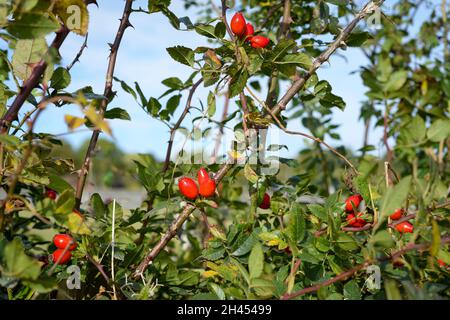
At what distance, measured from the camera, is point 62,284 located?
1.05m

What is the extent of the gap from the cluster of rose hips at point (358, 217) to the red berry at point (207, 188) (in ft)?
0.96

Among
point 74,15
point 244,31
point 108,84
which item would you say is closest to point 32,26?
point 74,15

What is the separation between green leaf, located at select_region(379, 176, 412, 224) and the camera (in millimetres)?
738

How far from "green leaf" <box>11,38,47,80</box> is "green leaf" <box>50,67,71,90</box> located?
0.08 meters

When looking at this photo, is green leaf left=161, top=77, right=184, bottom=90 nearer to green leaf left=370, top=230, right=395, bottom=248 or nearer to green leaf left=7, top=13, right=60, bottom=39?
green leaf left=7, top=13, right=60, bottom=39

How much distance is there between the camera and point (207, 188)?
1.07 metres

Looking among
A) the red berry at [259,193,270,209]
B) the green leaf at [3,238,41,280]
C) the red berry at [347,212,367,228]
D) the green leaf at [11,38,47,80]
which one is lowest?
the green leaf at [3,238,41,280]

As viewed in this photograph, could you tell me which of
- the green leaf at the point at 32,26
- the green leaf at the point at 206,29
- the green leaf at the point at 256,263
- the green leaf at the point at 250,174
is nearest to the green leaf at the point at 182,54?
the green leaf at the point at 206,29

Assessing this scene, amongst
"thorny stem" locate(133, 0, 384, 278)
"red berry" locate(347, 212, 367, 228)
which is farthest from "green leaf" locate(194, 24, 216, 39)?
"red berry" locate(347, 212, 367, 228)

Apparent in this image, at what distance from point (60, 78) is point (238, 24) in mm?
402

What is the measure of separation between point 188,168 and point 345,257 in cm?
49

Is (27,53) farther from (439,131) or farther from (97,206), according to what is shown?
(439,131)

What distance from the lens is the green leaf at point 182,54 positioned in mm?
1157
